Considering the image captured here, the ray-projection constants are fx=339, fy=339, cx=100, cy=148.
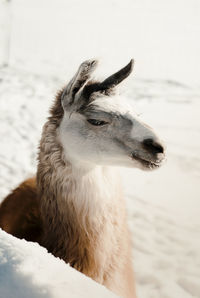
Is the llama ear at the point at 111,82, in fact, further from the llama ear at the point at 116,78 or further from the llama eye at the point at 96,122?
the llama eye at the point at 96,122

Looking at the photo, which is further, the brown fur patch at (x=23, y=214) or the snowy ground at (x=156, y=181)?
the snowy ground at (x=156, y=181)

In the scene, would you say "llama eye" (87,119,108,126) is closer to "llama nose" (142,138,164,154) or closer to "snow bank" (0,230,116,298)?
"llama nose" (142,138,164,154)

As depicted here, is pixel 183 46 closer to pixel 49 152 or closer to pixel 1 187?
pixel 1 187

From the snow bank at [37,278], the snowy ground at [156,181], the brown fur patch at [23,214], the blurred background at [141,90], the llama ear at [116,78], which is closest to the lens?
the snow bank at [37,278]

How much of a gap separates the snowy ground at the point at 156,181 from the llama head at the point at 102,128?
114cm

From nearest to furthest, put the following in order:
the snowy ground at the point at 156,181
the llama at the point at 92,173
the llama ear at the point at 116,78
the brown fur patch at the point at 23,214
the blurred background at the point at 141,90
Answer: the llama at the point at 92,173 < the llama ear at the point at 116,78 < the brown fur patch at the point at 23,214 < the snowy ground at the point at 156,181 < the blurred background at the point at 141,90

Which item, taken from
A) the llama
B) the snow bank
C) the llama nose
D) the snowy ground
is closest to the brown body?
the llama

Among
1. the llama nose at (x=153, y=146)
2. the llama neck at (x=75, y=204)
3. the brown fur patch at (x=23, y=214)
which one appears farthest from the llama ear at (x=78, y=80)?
the brown fur patch at (x=23, y=214)

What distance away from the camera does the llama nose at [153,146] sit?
Answer: 1964mm

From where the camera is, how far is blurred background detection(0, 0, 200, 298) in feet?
11.9

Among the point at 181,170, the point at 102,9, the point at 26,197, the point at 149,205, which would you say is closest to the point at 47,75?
the point at 181,170

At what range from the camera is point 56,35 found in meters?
16.8

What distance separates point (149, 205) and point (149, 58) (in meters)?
11.6

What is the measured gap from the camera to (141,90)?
10047 mm
